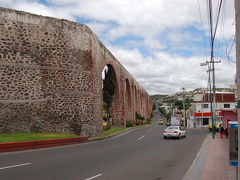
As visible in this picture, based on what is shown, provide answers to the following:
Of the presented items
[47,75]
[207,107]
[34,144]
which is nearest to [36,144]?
[34,144]

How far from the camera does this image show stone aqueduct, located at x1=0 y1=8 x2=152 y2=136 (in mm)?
18703

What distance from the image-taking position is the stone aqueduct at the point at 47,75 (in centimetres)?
1870

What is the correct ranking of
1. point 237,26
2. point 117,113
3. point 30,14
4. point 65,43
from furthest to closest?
point 117,113
point 65,43
point 30,14
point 237,26

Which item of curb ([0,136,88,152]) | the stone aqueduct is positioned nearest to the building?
the stone aqueduct

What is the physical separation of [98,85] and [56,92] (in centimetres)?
552

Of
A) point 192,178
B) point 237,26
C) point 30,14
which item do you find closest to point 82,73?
point 30,14

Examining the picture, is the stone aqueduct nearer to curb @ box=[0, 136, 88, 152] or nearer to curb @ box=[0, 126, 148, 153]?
curb @ box=[0, 126, 148, 153]

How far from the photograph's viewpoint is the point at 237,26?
4.74m

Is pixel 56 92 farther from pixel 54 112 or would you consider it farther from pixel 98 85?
pixel 98 85

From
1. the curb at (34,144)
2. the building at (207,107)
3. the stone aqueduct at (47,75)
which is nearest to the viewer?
the curb at (34,144)

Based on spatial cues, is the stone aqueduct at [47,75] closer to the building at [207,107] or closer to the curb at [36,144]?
the curb at [36,144]

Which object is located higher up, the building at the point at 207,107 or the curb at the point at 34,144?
the building at the point at 207,107

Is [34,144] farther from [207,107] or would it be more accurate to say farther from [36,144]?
[207,107]

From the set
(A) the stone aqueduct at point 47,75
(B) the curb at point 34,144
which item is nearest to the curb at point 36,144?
(B) the curb at point 34,144
